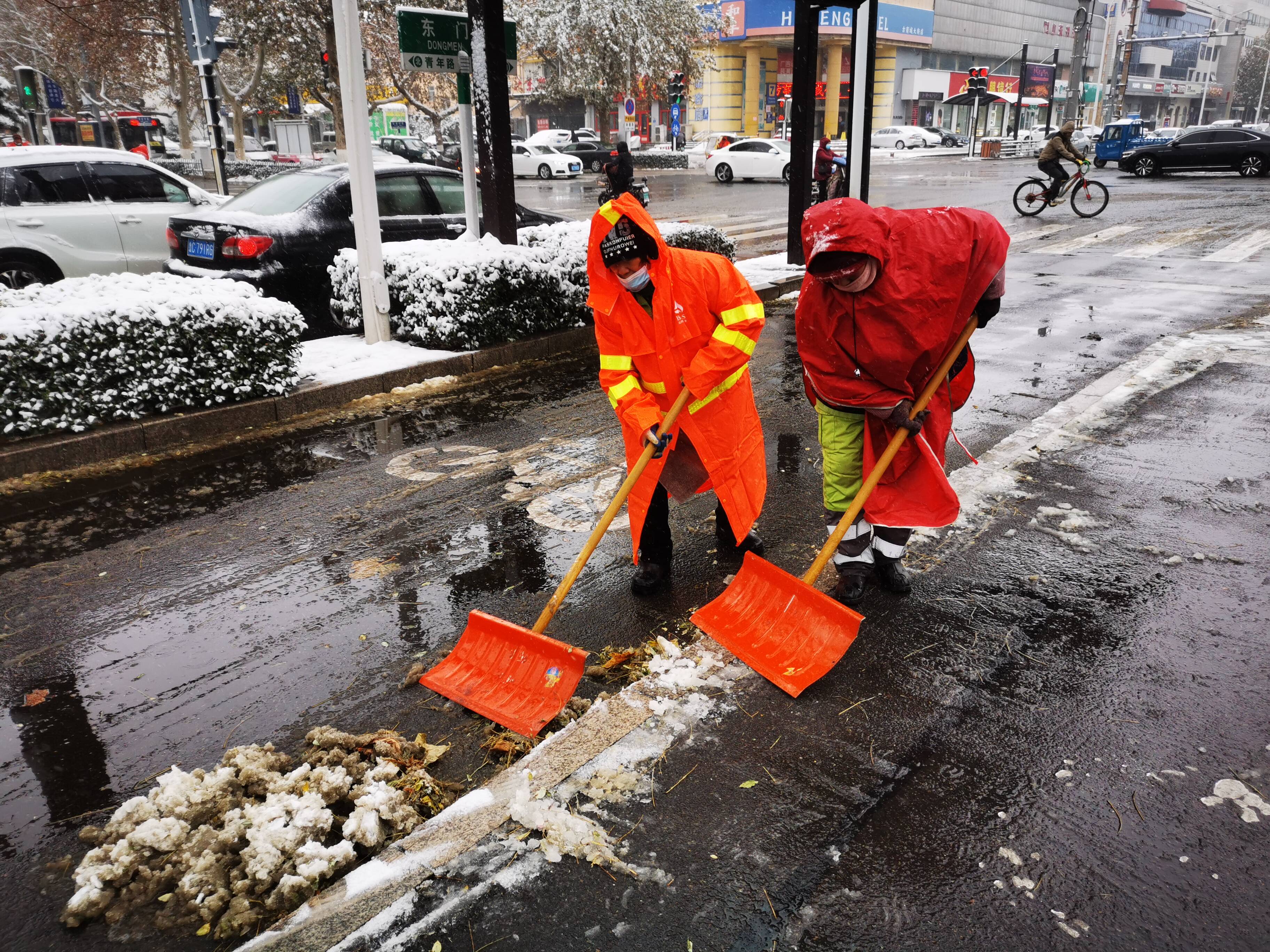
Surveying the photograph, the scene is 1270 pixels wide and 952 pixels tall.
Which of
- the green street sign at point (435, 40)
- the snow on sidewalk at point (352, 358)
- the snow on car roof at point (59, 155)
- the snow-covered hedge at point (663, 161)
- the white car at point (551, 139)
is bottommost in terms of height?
the snow on sidewalk at point (352, 358)

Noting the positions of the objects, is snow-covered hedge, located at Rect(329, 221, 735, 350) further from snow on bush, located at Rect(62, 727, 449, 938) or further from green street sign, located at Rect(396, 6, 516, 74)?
snow on bush, located at Rect(62, 727, 449, 938)

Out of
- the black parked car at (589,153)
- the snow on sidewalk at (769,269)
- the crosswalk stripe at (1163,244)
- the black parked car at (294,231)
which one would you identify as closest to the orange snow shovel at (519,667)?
the black parked car at (294,231)

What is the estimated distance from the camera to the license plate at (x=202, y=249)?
789 centimetres

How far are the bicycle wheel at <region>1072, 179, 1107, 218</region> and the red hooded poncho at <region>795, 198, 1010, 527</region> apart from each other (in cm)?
1601

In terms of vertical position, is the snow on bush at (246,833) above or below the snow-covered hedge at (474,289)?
below

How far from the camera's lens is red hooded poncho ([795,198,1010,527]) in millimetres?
3129

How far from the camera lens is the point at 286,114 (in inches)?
2205

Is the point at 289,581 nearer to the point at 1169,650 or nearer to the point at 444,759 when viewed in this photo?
the point at 444,759

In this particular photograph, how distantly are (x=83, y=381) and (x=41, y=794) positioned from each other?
3576 millimetres

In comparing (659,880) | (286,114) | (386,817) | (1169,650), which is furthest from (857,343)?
(286,114)

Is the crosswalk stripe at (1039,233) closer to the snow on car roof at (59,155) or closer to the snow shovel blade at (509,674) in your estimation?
the snow on car roof at (59,155)

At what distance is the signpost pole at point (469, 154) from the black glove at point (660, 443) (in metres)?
5.51

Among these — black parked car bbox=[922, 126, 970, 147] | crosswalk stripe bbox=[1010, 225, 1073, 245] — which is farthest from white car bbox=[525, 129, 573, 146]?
crosswalk stripe bbox=[1010, 225, 1073, 245]

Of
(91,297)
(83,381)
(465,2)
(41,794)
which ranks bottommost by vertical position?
(41,794)
